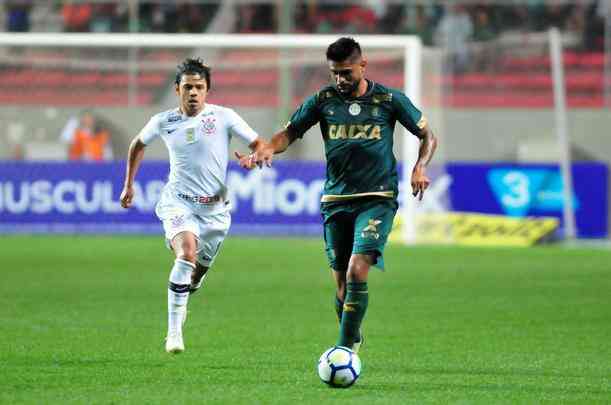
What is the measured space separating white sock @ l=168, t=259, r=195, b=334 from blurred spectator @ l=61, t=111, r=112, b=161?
15551mm

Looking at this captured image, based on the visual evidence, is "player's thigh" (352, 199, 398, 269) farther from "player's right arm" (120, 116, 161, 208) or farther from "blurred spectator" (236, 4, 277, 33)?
"blurred spectator" (236, 4, 277, 33)

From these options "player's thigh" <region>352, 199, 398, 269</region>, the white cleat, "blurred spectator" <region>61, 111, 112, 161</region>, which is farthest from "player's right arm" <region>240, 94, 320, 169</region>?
"blurred spectator" <region>61, 111, 112, 161</region>

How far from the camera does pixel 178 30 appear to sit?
27.3 metres

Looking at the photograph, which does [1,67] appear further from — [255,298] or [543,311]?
[543,311]

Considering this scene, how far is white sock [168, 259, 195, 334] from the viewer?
953cm

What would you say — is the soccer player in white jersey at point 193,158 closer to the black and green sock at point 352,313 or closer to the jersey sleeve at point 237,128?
the jersey sleeve at point 237,128

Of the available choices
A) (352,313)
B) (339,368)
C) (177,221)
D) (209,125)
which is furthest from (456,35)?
(339,368)

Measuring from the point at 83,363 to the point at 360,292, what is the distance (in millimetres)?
1950

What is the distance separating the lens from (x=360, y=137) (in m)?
8.83

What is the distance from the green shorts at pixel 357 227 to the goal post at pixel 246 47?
13487 mm

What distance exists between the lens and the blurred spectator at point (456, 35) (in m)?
26.9

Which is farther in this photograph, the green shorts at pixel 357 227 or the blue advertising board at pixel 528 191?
the blue advertising board at pixel 528 191

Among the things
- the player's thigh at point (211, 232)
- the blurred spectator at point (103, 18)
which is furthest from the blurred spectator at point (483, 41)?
Answer: the player's thigh at point (211, 232)

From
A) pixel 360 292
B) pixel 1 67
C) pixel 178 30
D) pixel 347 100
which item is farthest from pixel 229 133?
pixel 178 30
